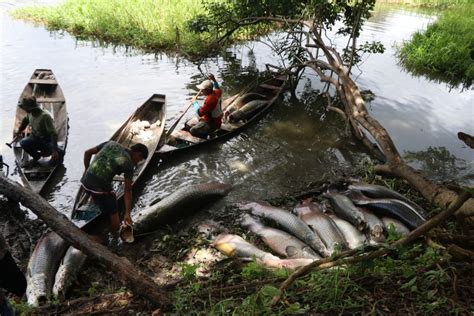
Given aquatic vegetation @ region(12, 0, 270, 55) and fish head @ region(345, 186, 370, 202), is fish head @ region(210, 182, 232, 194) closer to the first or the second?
fish head @ region(345, 186, 370, 202)

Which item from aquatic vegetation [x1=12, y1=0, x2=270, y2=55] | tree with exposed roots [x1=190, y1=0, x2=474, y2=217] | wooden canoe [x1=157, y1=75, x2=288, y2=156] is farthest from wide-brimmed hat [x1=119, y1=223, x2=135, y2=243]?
aquatic vegetation [x1=12, y1=0, x2=270, y2=55]

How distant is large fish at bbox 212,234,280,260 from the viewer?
18.0ft

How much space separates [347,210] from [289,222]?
1.12 m

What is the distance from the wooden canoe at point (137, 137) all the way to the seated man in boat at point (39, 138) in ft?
4.16

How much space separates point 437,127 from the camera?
11641mm

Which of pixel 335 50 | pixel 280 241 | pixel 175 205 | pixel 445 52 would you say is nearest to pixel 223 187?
pixel 175 205

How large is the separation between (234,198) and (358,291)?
4562mm

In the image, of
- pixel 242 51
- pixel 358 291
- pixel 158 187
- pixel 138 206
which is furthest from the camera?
pixel 242 51

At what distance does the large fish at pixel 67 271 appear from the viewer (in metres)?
4.93

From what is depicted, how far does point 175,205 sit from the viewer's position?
22.4 feet

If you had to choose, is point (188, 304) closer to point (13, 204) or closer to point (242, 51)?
point (13, 204)

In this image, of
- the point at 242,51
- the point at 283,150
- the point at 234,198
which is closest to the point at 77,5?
the point at 242,51

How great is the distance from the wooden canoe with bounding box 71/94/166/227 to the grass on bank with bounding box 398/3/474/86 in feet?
36.6

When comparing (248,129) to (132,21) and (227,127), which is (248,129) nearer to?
(227,127)
